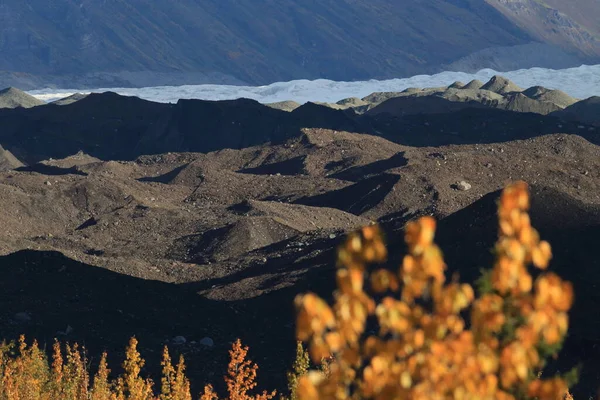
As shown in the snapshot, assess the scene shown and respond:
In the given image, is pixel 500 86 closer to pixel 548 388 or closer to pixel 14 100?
pixel 14 100

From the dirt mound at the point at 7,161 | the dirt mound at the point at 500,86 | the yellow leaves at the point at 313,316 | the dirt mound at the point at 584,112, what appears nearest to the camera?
the yellow leaves at the point at 313,316

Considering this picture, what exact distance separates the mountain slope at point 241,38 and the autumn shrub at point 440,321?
135 metres

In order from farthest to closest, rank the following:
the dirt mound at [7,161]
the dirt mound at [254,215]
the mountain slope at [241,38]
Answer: the mountain slope at [241,38]
the dirt mound at [7,161]
the dirt mound at [254,215]

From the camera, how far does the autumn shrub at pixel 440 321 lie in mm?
4105

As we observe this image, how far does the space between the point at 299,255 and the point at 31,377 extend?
1501cm

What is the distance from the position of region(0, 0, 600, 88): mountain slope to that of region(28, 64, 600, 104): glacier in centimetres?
2470


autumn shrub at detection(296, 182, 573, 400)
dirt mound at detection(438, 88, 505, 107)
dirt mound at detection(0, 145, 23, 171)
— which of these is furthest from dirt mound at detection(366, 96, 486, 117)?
autumn shrub at detection(296, 182, 573, 400)

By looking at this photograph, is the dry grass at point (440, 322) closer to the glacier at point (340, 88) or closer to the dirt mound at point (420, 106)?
the dirt mound at point (420, 106)

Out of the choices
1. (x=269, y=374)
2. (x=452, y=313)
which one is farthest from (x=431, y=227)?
(x=269, y=374)

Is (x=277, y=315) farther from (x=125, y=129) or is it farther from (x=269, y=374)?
(x=125, y=129)

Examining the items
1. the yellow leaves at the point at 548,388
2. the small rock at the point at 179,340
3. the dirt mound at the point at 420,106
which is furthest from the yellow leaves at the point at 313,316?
the dirt mound at the point at 420,106

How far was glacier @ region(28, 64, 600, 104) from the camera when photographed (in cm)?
10388

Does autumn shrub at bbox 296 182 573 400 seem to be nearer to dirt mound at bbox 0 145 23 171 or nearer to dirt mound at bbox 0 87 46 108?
dirt mound at bbox 0 145 23 171

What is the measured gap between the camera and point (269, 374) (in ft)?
68.3
